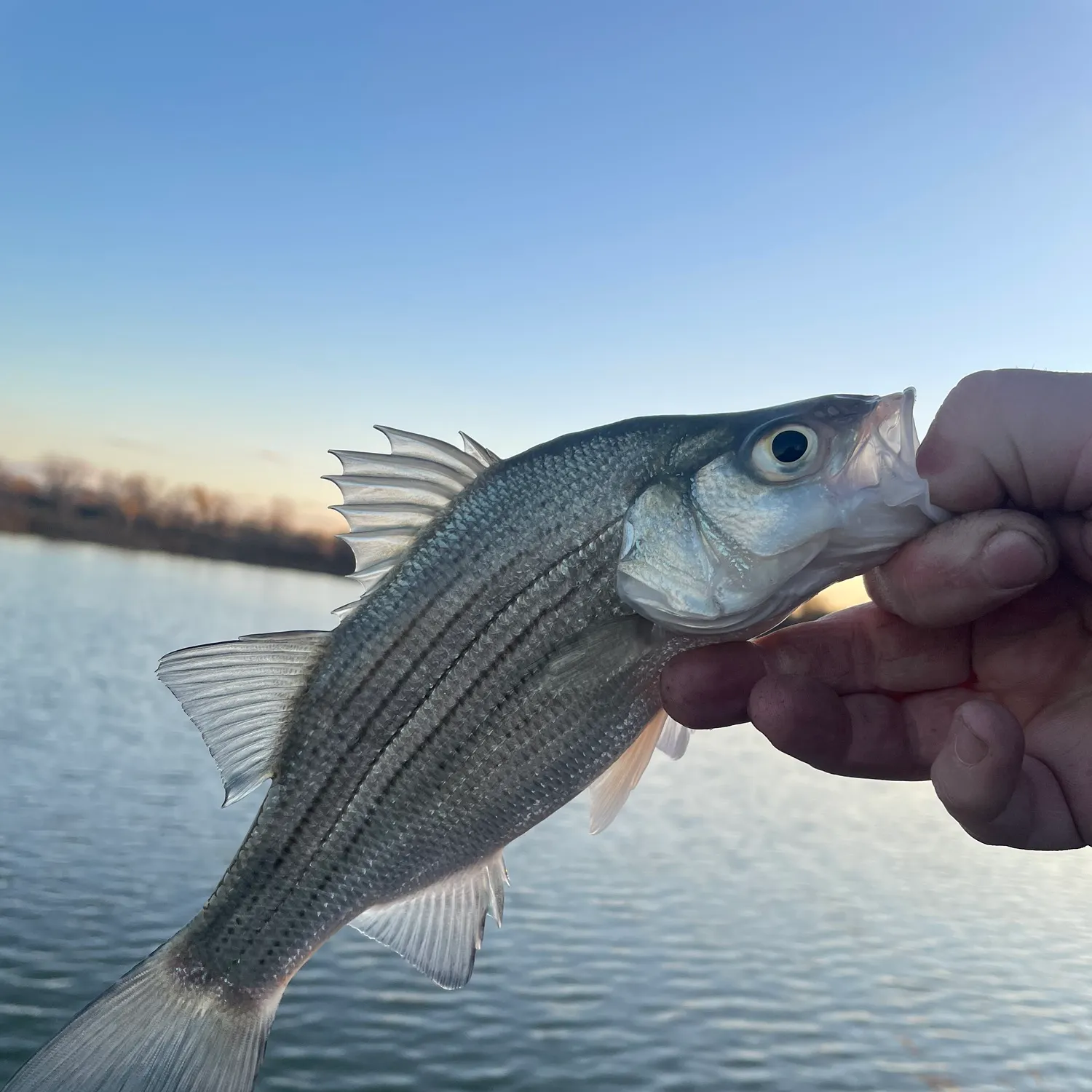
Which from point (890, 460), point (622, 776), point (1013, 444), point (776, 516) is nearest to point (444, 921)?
point (622, 776)

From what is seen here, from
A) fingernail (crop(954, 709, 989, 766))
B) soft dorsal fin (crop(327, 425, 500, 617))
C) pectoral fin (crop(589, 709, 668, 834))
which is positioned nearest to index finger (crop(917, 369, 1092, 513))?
fingernail (crop(954, 709, 989, 766))

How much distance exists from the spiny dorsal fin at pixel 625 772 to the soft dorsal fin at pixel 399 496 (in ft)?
3.45

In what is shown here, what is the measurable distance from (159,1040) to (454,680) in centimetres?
144

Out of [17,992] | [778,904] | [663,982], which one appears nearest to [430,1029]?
[663,982]

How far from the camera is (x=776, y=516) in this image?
2.96 metres

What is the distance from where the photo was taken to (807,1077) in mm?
15555

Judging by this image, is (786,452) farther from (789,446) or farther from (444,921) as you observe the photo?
(444,921)

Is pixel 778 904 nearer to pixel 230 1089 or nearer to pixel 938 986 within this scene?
pixel 938 986

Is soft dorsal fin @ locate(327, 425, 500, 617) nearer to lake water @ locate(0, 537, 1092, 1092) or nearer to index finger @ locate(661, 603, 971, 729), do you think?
index finger @ locate(661, 603, 971, 729)

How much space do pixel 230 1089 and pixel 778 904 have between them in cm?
2193

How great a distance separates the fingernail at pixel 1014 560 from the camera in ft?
9.10

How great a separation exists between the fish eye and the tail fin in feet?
7.84

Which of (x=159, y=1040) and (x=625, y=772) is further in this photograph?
(x=625, y=772)

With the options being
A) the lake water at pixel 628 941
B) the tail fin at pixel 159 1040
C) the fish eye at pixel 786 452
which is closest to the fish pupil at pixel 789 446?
the fish eye at pixel 786 452
